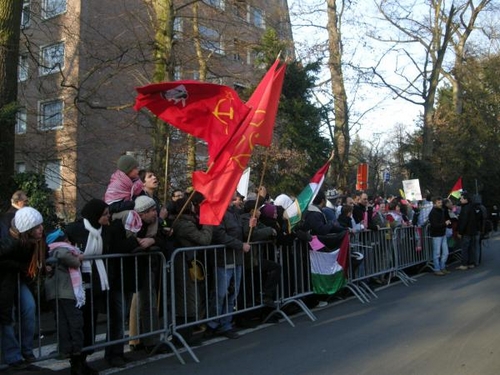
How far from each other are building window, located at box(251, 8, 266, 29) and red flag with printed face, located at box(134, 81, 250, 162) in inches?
468

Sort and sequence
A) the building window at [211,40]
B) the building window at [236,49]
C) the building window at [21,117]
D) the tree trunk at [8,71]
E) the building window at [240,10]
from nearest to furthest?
the tree trunk at [8,71]
the building window at [21,117]
the building window at [211,40]
the building window at [240,10]
the building window at [236,49]

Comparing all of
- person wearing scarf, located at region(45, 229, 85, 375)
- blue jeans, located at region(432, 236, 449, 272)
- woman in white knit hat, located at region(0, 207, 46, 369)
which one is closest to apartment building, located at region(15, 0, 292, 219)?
woman in white knit hat, located at region(0, 207, 46, 369)

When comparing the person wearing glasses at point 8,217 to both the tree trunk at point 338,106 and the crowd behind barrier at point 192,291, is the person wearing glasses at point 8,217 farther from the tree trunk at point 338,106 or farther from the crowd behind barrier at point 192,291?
the tree trunk at point 338,106

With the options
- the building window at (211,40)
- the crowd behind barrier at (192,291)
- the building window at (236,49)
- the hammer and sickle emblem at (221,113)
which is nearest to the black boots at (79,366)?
the crowd behind barrier at (192,291)

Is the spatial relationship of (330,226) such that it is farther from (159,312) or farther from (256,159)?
(256,159)

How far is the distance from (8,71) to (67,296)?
6.29 metres

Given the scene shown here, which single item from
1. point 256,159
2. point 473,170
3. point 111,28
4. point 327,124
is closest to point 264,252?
point 256,159

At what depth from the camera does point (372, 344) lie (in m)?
6.47

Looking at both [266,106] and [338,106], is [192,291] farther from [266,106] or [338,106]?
[338,106]

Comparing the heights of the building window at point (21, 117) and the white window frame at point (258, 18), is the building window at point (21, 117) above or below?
below

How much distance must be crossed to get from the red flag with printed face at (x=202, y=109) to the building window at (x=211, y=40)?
30.8 feet

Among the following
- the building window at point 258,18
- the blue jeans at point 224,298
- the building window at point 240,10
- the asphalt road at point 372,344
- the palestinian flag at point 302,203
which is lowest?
the asphalt road at point 372,344

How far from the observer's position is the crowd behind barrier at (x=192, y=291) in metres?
5.93

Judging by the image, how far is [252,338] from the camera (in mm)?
7012
